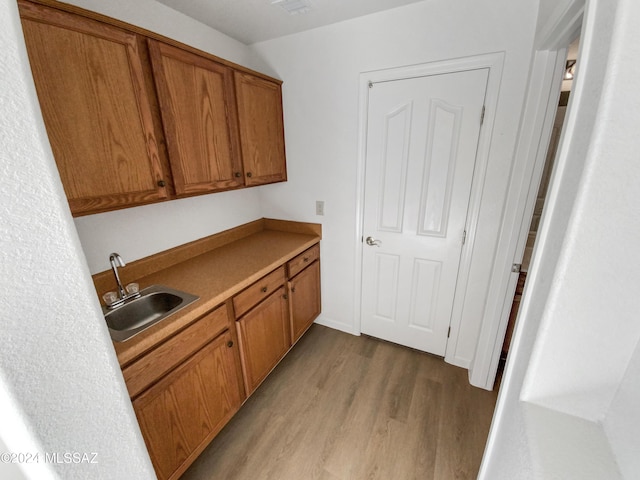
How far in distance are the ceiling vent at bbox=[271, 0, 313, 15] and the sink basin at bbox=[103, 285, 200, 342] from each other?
1670 millimetres

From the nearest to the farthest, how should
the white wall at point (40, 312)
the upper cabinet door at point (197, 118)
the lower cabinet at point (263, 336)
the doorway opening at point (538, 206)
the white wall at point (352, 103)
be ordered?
the white wall at point (40, 312) → the upper cabinet door at point (197, 118) → the white wall at point (352, 103) → the lower cabinet at point (263, 336) → the doorway opening at point (538, 206)

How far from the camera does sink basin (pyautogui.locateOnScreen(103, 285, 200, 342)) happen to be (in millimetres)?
1248

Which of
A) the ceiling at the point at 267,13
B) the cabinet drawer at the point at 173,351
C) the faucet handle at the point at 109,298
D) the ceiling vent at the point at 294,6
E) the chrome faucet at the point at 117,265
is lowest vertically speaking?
the cabinet drawer at the point at 173,351

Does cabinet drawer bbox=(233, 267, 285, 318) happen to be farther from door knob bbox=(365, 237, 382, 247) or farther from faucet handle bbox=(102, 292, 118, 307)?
door knob bbox=(365, 237, 382, 247)

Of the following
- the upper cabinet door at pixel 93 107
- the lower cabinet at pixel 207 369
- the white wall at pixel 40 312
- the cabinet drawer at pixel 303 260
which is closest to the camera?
the white wall at pixel 40 312

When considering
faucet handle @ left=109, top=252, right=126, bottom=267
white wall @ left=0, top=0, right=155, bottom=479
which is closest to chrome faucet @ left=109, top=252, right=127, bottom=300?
faucet handle @ left=109, top=252, right=126, bottom=267

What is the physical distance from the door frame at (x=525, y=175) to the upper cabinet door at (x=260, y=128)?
5.07 ft

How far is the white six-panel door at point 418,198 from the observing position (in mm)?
1595

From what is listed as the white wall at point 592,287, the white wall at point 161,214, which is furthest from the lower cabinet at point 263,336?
the white wall at point 592,287

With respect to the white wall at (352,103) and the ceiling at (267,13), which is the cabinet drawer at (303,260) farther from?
the ceiling at (267,13)

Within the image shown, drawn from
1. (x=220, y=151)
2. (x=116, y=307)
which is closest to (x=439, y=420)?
(x=116, y=307)

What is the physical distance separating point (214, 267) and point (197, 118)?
86 cm

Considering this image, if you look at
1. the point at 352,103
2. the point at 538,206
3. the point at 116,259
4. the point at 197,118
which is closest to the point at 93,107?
the point at 197,118

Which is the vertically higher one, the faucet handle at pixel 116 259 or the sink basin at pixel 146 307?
the faucet handle at pixel 116 259
